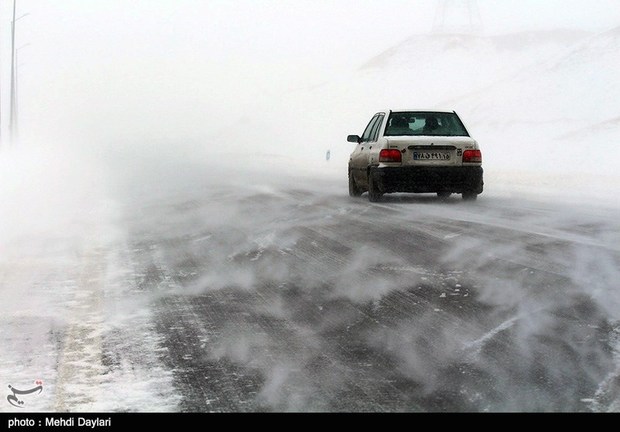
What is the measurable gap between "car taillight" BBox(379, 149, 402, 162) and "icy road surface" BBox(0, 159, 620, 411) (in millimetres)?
3421

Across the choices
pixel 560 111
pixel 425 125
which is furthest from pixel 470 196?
pixel 560 111

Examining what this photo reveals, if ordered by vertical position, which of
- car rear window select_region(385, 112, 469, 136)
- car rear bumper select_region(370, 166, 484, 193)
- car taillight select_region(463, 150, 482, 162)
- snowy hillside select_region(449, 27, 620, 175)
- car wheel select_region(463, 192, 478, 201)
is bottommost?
snowy hillside select_region(449, 27, 620, 175)

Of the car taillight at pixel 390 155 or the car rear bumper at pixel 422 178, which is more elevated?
the car taillight at pixel 390 155

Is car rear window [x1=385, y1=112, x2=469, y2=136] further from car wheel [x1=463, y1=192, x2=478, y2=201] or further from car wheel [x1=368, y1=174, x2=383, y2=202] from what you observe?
car wheel [x1=463, y1=192, x2=478, y2=201]

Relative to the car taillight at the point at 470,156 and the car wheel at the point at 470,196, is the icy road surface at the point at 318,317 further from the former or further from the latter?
the car wheel at the point at 470,196

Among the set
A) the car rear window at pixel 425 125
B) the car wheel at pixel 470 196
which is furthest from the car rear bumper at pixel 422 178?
the car rear window at pixel 425 125

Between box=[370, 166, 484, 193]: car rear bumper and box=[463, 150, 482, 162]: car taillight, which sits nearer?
box=[370, 166, 484, 193]: car rear bumper

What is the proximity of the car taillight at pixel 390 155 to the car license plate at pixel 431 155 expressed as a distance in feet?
0.87

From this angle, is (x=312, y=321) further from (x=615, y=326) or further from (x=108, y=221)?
(x=108, y=221)

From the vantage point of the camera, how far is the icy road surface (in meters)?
5.55

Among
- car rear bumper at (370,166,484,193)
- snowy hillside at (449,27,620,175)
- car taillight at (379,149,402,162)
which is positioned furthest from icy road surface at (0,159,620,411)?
snowy hillside at (449,27,620,175)

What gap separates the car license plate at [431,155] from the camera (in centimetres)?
1806

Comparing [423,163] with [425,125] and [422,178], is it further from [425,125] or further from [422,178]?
[425,125]

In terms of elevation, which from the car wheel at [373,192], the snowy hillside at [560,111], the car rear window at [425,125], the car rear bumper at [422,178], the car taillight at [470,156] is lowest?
the snowy hillside at [560,111]
